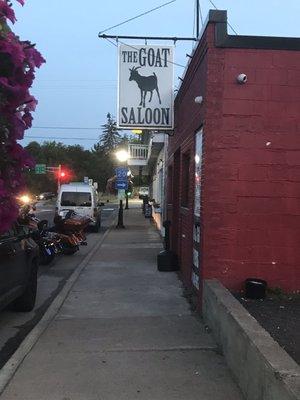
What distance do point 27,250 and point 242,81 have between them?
3.83m

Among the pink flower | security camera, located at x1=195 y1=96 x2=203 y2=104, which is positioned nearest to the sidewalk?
security camera, located at x1=195 y1=96 x2=203 y2=104

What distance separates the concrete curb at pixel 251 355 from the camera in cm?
385

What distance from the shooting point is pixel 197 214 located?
8375 mm

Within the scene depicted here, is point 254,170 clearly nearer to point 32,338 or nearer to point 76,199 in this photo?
point 32,338

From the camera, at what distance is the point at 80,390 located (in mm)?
5059

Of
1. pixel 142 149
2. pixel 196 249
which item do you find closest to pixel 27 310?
pixel 196 249

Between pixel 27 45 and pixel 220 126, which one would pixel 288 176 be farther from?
pixel 27 45

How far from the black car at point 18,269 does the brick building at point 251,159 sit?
2.45 meters

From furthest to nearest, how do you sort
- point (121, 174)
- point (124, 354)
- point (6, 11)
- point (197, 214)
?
point (121, 174) → point (197, 214) → point (124, 354) → point (6, 11)

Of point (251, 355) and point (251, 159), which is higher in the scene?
point (251, 159)

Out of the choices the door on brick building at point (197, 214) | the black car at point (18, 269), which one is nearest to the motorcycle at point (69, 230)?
the black car at point (18, 269)

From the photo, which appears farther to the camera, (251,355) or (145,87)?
(145,87)

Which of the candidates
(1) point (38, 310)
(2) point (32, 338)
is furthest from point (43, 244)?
(2) point (32, 338)

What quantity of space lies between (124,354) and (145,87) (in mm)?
7107
